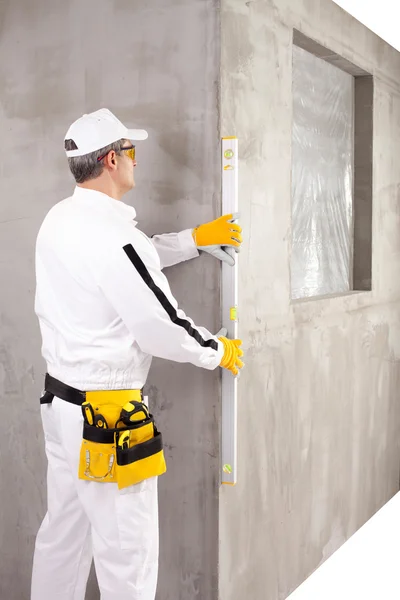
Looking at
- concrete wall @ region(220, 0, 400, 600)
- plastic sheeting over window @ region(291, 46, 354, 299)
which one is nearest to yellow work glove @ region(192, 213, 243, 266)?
concrete wall @ region(220, 0, 400, 600)

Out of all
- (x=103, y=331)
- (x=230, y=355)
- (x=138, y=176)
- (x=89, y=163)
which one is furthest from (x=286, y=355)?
(x=89, y=163)

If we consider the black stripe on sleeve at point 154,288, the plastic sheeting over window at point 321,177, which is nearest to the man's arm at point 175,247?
the black stripe on sleeve at point 154,288

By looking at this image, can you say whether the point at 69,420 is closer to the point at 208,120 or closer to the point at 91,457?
the point at 91,457

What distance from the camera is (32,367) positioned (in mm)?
2871

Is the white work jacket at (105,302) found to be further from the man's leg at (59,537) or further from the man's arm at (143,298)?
the man's leg at (59,537)

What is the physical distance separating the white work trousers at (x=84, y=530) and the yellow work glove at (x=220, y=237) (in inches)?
25.8

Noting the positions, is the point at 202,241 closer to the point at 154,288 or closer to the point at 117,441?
the point at 154,288

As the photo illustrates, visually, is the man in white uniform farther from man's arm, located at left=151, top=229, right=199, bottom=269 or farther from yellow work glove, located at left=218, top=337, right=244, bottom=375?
man's arm, located at left=151, top=229, right=199, bottom=269

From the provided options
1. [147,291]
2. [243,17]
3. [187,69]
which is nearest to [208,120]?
[187,69]

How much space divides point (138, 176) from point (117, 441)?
95 cm

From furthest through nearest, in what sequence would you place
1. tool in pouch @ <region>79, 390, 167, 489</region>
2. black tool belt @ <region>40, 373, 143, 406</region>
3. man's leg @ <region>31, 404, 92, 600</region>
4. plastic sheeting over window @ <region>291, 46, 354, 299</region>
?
plastic sheeting over window @ <region>291, 46, 354, 299</region> → man's leg @ <region>31, 404, 92, 600</region> → black tool belt @ <region>40, 373, 143, 406</region> → tool in pouch @ <region>79, 390, 167, 489</region>

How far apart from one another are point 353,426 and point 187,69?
1.97 meters

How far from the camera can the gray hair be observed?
221 cm

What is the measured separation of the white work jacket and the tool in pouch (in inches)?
2.4
